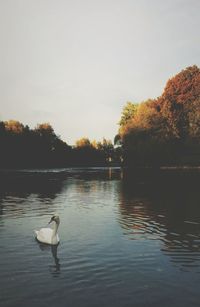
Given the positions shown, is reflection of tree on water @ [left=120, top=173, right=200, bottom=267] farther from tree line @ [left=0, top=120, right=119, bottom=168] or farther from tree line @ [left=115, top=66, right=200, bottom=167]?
tree line @ [left=0, top=120, right=119, bottom=168]

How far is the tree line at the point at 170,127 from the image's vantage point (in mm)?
106000

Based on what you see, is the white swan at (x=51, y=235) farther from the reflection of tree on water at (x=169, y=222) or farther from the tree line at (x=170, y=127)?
the tree line at (x=170, y=127)

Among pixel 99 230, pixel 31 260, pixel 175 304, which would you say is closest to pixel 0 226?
pixel 99 230

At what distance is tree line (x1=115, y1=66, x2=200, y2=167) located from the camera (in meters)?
106

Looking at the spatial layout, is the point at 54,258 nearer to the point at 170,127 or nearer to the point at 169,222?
the point at 169,222

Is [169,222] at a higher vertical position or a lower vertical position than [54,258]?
higher

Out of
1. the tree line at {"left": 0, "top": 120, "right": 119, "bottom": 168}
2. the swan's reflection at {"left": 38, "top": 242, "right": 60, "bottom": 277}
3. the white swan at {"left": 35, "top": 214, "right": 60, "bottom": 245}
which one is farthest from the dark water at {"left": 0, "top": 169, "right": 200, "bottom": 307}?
the tree line at {"left": 0, "top": 120, "right": 119, "bottom": 168}

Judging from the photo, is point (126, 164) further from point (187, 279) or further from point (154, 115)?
point (187, 279)

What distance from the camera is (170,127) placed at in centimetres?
11000

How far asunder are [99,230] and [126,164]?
104212 mm

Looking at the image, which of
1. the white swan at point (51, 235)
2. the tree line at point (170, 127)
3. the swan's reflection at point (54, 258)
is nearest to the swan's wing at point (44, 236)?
the white swan at point (51, 235)

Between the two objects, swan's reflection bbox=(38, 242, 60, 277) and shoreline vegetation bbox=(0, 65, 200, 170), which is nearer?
swan's reflection bbox=(38, 242, 60, 277)

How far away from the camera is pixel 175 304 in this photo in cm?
1193

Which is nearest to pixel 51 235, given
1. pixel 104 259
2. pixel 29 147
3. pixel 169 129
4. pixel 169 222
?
pixel 104 259
